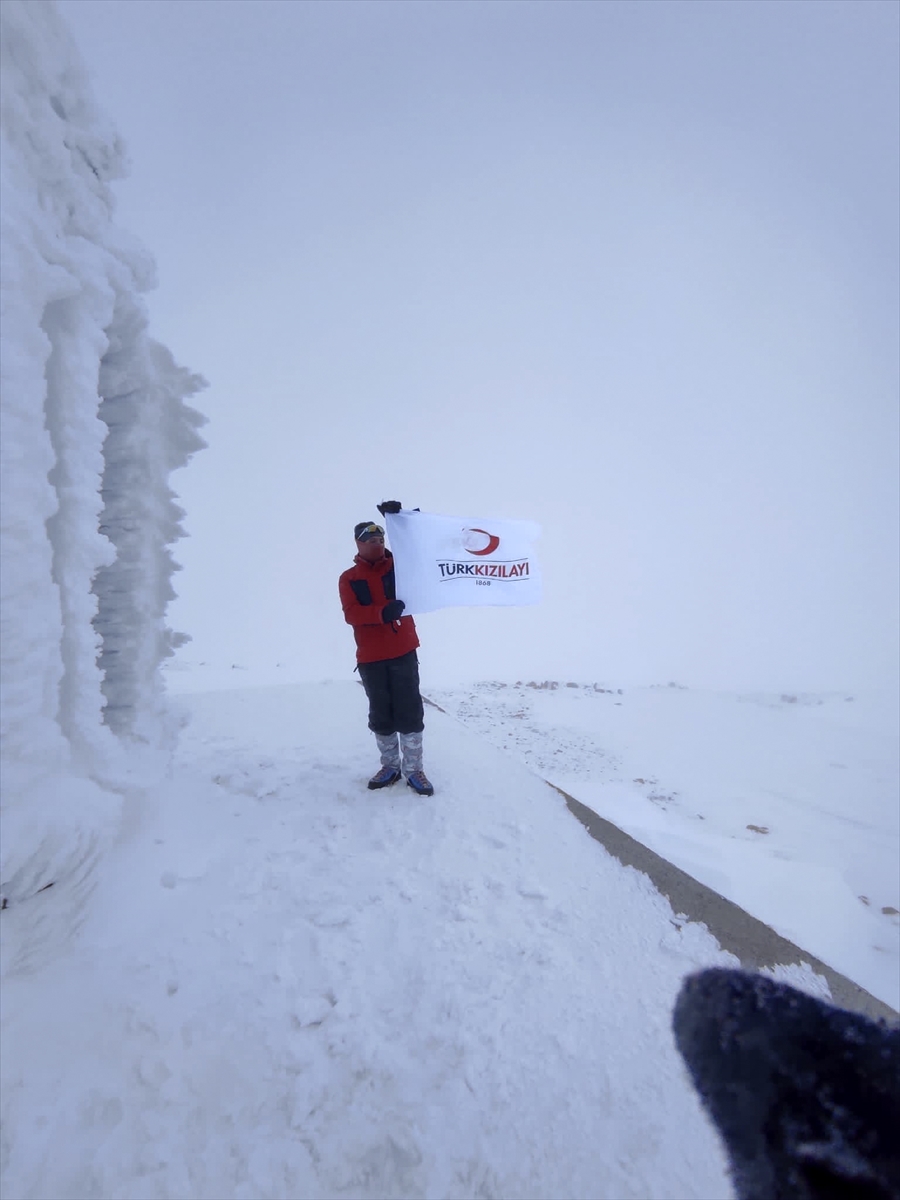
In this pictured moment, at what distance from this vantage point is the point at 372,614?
4289mm

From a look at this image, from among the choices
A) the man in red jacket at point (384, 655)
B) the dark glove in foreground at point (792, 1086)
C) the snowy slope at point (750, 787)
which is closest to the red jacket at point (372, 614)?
the man in red jacket at point (384, 655)

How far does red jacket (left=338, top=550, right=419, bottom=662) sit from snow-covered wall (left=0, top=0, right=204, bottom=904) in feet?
4.67

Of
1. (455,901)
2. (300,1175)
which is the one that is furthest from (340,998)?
(455,901)

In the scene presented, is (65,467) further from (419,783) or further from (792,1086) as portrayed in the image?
(792,1086)

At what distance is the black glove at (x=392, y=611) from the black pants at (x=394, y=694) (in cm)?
39

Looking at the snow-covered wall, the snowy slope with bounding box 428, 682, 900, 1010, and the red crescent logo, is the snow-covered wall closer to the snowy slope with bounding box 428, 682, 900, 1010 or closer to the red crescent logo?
the red crescent logo

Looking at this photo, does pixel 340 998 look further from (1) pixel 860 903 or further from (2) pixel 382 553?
(1) pixel 860 903

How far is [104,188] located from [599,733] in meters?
8.38

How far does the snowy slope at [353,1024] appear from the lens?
1.80 meters

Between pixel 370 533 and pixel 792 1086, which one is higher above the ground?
pixel 370 533

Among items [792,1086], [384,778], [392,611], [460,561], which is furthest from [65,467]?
[792,1086]

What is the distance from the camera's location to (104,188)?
3197mm

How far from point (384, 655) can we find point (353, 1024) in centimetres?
249

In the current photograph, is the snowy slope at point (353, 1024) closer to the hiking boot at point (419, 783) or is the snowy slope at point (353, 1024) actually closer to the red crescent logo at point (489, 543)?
the hiking boot at point (419, 783)
